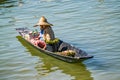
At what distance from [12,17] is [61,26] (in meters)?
4.43

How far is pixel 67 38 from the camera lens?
13539mm

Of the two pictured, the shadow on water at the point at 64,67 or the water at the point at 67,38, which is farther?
the water at the point at 67,38

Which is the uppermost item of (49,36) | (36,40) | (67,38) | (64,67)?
(49,36)

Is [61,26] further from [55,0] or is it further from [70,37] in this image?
[55,0]

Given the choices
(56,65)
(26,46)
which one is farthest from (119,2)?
(56,65)

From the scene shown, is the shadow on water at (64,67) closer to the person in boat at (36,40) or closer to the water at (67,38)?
the water at (67,38)

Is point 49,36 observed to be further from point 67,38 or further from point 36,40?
point 67,38

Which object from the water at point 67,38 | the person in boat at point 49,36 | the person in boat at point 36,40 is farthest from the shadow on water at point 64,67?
the person in boat at point 49,36

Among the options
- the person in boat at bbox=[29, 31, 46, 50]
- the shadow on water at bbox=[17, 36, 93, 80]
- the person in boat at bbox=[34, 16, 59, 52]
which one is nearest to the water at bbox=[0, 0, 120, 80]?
the shadow on water at bbox=[17, 36, 93, 80]

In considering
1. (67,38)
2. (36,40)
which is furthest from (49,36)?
(67,38)

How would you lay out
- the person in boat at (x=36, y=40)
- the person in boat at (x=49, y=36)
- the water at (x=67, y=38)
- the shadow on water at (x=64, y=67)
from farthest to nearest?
the person in boat at (x=36, y=40) → the person in boat at (x=49, y=36) → the water at (x=67, y=38) → the shadow on water at (x=64, y=67)

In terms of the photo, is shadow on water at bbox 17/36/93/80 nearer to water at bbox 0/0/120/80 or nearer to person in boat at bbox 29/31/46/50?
water at bbox 0/0/120/80

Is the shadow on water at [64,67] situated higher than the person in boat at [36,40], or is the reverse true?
the person in boat at [36,40]

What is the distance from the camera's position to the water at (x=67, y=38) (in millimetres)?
10203
